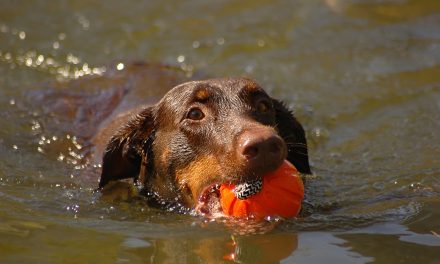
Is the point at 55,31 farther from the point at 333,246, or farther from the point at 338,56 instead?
the point at 333,246

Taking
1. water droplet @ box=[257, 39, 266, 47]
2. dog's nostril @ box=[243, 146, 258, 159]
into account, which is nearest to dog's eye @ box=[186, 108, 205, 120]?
dog's nostril @ box=[243, 146, 258, 159]

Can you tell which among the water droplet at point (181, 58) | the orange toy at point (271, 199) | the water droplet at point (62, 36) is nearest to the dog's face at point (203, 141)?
the orange toy at point (271, 199)

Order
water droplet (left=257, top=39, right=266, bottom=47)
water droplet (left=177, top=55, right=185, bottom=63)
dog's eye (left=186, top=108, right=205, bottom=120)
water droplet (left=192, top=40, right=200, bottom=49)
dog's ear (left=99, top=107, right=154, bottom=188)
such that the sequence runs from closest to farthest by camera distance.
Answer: dog's eye (left=186, top=108, right=205, bottom=120) → dog's ear (left=99, top=107, right=154, bottom=188) → water droplet (left=177, top=55, right=185, bottom=63) → water droplet (left=257, top=39, right=266, bottom=47) → water droplet (left=192, top=40, right=200, bottom=49)

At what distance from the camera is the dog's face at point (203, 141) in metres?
5.11

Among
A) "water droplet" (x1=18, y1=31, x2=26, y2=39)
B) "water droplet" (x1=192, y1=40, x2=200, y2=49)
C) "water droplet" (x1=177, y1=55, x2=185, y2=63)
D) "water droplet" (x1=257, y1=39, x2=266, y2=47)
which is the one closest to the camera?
"water droplet" (x1=177, y1=55, x2=185, y2=63)

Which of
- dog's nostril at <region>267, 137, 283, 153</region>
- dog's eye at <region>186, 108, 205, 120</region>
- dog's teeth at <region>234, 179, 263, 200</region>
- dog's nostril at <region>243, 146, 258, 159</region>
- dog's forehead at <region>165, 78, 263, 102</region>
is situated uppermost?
dog's forehead at <region>165, 78, 263, 102</region>

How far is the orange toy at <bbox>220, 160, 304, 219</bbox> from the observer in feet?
17.2

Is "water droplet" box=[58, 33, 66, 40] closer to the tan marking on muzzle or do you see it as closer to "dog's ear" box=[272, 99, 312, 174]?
"dog's ear" box=[272, 99, 312, 174]

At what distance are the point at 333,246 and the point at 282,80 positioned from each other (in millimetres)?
5203

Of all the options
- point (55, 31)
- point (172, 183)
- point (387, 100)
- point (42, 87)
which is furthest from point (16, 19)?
point (172, 183)

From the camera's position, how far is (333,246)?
4879mm

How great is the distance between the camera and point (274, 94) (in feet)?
31.0

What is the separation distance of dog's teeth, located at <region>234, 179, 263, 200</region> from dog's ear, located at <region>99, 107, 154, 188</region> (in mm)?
1401

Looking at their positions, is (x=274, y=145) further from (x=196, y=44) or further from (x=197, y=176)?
(x=196, y=44)
